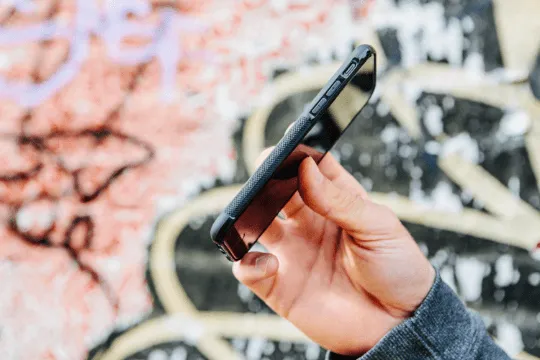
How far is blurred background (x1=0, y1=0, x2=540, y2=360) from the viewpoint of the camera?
29.6 inches

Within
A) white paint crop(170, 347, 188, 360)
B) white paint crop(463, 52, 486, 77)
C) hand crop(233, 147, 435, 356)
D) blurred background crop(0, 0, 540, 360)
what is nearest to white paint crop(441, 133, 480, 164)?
blurred background crop(0, 0, 540, 360)

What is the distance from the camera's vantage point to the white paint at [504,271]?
724 mm

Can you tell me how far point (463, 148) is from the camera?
0.77 m

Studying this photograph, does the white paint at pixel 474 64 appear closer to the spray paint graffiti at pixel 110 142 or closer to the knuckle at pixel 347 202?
the spray paint graffiti at pixel 110 142

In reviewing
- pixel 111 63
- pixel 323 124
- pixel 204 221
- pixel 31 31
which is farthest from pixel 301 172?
pixel 31 31

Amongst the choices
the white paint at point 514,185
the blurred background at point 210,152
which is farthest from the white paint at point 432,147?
the white paint at point 514,185

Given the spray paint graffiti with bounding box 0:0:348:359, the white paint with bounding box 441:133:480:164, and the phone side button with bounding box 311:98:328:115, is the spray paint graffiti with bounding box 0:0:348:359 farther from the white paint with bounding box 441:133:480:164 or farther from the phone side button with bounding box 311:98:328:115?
the phone side button with bounding box 311:98:328:115

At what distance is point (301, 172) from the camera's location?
459 mm

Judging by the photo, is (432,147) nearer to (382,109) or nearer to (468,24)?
(382,109)

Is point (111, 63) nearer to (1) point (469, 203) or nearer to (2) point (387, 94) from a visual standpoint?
(2) point (387, 94)

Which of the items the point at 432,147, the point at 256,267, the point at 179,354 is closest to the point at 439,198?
the point at 432,147

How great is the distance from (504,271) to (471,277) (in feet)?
0.17

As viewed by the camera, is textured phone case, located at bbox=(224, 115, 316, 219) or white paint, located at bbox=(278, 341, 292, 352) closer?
textured phone case, located at bbox=(224, 115, 316, 219)

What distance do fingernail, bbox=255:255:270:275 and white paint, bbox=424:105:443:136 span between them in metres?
0.43
